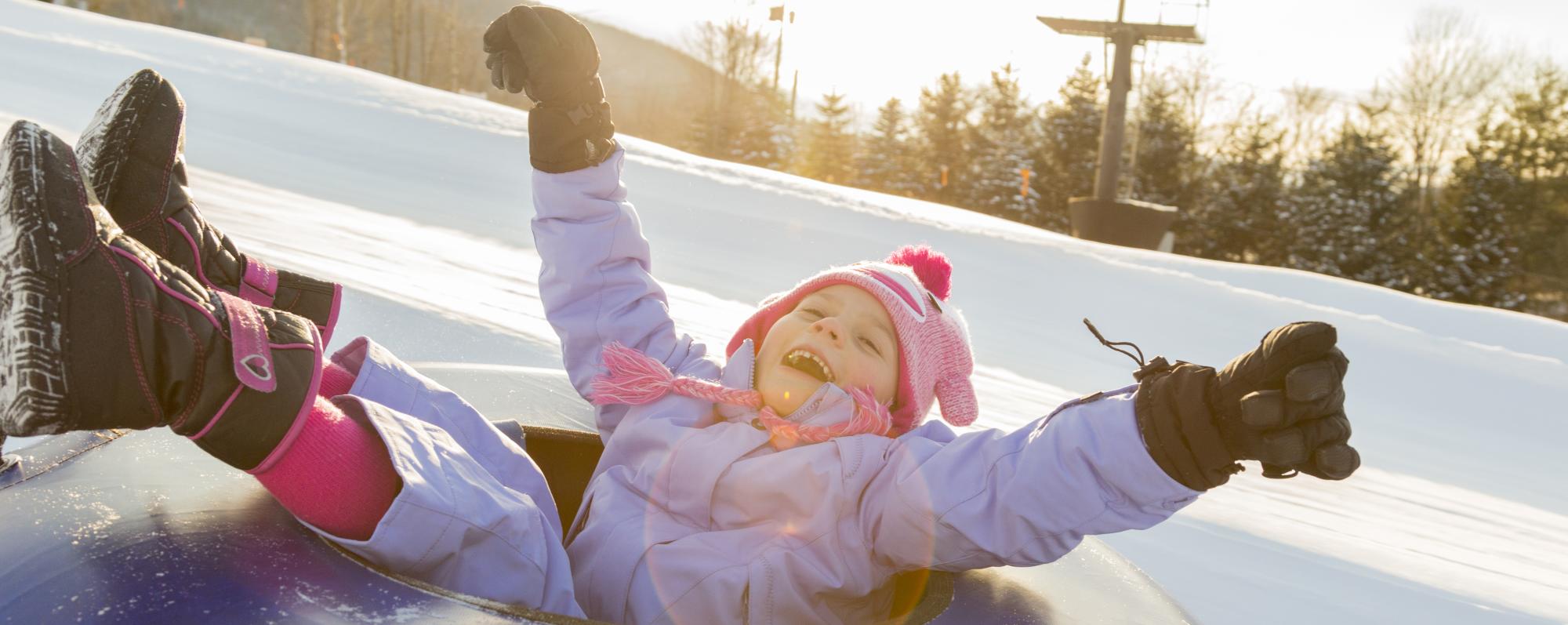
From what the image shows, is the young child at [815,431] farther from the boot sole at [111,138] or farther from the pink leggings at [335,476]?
the boot sole at [111,138]

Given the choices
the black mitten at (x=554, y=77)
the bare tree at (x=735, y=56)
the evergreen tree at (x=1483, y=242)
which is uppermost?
the bare tree at (x=735, y=56)

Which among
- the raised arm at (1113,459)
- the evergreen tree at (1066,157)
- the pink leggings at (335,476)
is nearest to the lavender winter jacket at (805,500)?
the raised arm at (1113,459)

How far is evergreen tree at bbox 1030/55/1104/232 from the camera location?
17.3m

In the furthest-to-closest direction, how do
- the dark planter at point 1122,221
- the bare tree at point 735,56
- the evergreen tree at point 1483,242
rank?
the bare tree at point 735,56 → the evergreen tree at point 1483,242 → the dark planter at point 1122,221

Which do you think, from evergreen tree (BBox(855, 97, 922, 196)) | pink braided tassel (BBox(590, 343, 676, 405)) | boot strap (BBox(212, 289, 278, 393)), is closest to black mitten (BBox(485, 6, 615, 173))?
pink braided tassel (BBox(590, 343, 676, 405))

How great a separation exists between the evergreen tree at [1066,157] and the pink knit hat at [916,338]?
16.1 metres

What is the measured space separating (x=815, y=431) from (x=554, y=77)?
0.62 meters

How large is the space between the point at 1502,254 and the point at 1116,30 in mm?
7496

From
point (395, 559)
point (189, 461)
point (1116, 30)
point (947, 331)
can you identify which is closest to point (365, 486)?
point (395, 559)

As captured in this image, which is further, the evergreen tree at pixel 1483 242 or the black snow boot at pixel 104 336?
the evergreen tree at pixel 1483 242

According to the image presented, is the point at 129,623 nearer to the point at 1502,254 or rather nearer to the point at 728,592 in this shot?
the point at 728,592

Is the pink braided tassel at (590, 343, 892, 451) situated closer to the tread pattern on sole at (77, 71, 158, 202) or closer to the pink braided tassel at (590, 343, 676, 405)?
the pink braided tassel at (590, 343, 676, 405)

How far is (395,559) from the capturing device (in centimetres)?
112

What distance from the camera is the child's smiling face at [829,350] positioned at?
5.06ft
